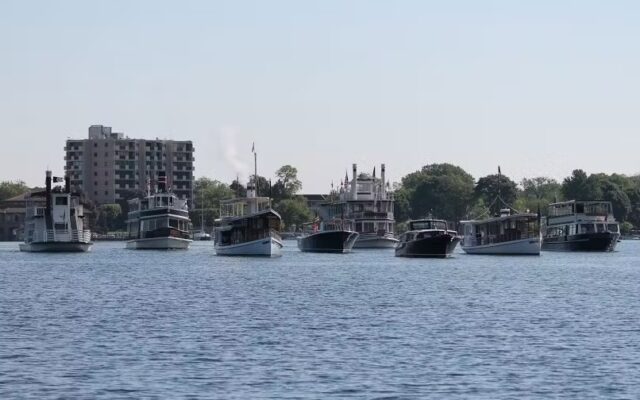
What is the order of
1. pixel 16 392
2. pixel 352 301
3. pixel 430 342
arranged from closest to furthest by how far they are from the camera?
pixel 16 392
pixel 430 342
pixel 352 301

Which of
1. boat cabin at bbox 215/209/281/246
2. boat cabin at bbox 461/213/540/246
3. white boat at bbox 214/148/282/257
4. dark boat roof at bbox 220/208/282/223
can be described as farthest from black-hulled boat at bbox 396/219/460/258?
dark boat roof at bbox 220/208/282/223

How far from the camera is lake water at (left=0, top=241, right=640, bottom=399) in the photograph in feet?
168

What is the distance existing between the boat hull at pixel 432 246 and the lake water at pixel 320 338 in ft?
189

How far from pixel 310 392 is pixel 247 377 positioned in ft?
14.4

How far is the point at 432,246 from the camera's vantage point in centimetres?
18425

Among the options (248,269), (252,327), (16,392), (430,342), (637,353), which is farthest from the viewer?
(248,269)

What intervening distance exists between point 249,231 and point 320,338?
110 m

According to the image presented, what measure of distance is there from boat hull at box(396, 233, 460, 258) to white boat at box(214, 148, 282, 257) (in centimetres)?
1746

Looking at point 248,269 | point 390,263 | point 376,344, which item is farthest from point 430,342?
point 390,263

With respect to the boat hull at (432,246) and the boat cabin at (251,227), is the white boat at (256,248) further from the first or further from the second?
the boat hull at (432,246)

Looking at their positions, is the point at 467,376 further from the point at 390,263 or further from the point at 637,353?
the point at 390,263

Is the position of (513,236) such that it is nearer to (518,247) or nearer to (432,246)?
(518,247)

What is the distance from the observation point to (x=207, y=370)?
5516 cm

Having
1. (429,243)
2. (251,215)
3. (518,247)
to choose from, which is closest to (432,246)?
(429,243)
